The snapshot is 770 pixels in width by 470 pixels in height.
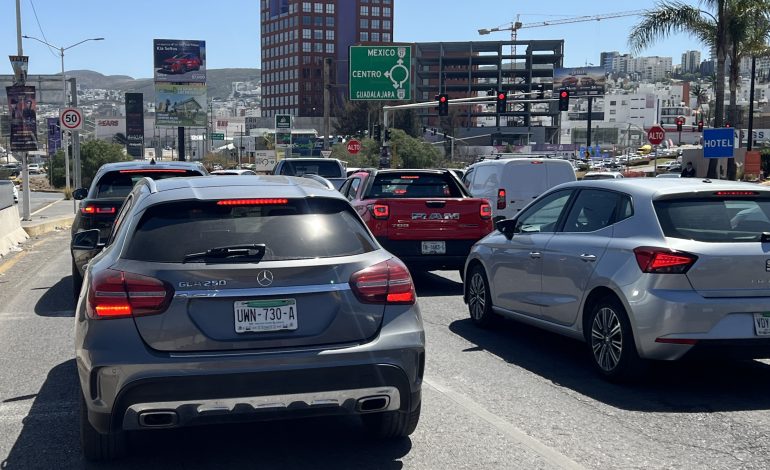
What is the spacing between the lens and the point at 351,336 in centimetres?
509

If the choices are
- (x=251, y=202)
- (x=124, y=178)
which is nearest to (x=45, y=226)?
(x=124, y=178)

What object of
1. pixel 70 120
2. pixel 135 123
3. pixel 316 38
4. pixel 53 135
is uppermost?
pixel 316 38

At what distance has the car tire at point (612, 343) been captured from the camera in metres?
7.25

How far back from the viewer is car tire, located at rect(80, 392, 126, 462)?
17.3 feet

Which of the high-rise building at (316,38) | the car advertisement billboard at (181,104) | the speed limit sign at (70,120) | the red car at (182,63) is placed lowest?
the speed limit sign at (70,120)

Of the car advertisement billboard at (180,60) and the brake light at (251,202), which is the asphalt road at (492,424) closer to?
the brake light at (251,202)

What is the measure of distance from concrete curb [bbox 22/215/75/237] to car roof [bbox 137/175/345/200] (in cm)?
2025

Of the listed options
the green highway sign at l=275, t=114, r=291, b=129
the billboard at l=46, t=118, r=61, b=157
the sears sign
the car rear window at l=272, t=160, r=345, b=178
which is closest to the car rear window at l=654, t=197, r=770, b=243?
the car rear window at l=272, t=160, r=345, b=178

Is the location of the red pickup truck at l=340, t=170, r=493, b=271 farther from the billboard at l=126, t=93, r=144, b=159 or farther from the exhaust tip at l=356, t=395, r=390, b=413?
the billboard at l=126, t=93, r=144, b=159

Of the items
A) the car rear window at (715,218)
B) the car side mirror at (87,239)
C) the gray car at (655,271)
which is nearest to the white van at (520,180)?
the gray car at (655,271)

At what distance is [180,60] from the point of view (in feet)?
262

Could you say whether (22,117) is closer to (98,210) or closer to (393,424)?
(98,210)

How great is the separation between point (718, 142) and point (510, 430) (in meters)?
24.2

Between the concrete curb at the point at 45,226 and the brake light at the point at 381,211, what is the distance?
14.8 metres
